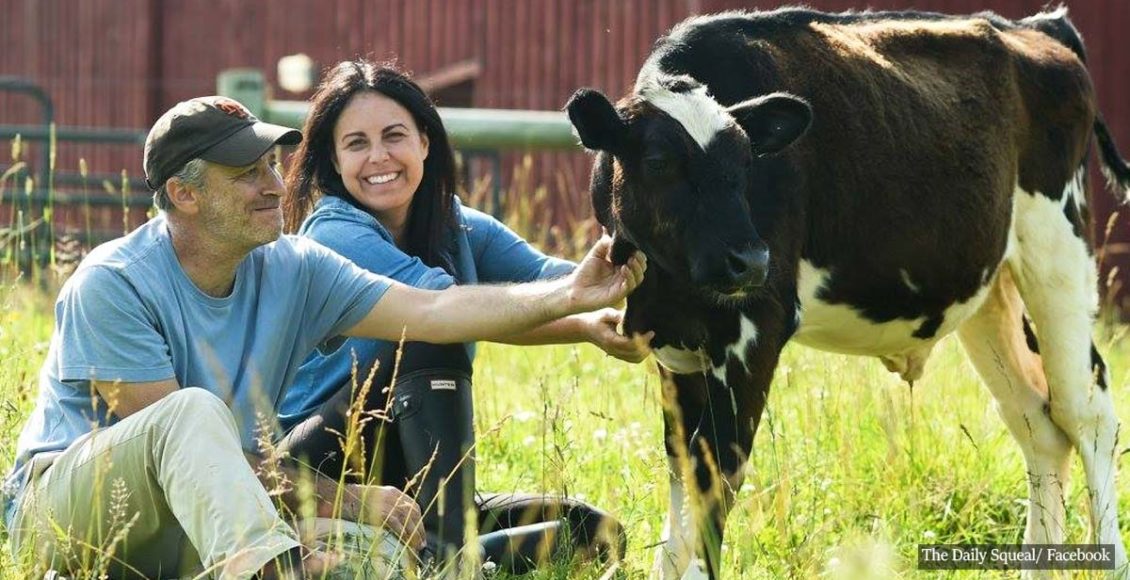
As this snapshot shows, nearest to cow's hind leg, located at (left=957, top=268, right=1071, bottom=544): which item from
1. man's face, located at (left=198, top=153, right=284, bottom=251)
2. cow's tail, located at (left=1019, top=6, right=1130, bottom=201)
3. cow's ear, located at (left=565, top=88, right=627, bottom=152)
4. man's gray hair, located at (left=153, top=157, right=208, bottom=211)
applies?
cow's tail, located at (left=1019, top=6, right=1130, bottom=201)

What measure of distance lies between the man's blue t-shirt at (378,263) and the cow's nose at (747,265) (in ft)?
2.89

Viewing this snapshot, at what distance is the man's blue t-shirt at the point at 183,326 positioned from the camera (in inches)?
163

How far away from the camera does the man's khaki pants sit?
381 centimetres

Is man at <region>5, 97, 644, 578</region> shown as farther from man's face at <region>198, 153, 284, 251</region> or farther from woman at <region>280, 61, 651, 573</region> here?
woman at <region>280, 61, 651, 573</region>

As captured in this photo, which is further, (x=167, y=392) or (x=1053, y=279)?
(x=1053, y=279)

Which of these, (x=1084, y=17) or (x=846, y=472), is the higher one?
(x=1084, y=17)

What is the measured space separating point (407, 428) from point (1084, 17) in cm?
1186

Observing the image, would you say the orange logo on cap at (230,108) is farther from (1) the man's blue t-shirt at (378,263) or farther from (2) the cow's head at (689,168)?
(2) the cow's head at (689,168)

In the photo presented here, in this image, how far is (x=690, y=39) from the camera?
5.06m

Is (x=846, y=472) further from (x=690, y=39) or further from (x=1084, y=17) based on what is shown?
(x=1084, y=17)

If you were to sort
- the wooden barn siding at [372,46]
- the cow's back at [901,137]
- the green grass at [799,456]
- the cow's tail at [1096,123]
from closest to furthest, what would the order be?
1. the green grass at [799,456]
2. the cow's back at [901,137]
3. the cow's tail at [1096,123]
4. the wooden barn siding at [372,46]

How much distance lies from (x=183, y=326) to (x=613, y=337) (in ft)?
4.46

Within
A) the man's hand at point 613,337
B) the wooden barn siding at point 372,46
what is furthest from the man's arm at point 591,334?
the wooden barn siding at point 372,46

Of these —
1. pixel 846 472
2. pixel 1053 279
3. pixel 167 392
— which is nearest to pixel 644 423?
pixel 846 472
